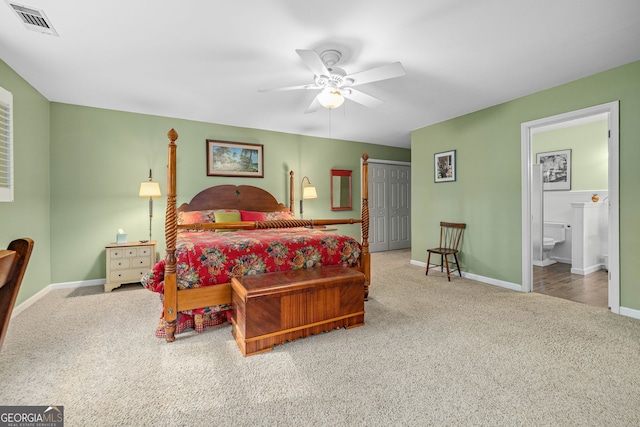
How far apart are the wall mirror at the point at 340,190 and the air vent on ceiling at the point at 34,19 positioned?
4537 mm

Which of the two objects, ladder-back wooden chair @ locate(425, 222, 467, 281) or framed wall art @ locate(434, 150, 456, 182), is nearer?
ladder-back wooden chair @ locate(425, 222, 467, 281)

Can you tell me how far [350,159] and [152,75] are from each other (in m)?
4.09

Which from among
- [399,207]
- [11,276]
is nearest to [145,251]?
[11,276]

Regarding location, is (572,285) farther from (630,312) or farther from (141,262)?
(141,262)

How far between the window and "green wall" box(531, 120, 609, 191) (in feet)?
23.8

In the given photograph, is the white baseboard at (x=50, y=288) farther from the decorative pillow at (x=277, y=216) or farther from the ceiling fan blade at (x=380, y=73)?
the ceiling fan blade at (x=380, y=73)

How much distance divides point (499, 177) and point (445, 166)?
3.06 feet

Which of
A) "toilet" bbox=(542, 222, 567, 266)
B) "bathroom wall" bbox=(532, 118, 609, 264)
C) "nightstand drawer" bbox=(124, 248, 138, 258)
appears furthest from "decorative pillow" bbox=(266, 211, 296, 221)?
"bathroom wall" bbox=(532, 118, 609, 264)

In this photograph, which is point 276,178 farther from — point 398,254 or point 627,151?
point 627,151

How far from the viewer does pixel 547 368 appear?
1993mm

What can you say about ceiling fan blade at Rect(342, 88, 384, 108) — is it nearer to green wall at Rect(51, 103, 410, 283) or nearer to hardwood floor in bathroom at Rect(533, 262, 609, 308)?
green wall at Rect(51, 103, 410, 283)

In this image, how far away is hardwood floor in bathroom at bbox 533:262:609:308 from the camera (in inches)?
135

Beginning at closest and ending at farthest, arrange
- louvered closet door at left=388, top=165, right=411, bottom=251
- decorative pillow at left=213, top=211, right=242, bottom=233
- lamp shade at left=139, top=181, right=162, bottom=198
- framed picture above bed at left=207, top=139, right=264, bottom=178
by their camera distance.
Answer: lamp shade at left=139, top=181, right=162, bottom=198, decorative pillow at left=213, top=211, right=242, bottom=233, framed picture above bed at left=207, top=139, right=264, bottom=178, louvered closet door at left=388, top=165, right=411, bottom=251

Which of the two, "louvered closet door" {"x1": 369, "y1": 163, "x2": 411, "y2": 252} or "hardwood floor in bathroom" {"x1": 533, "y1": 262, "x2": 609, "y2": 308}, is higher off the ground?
"louvered closet door" {"x1": 369, "y1": 163, "x2": 411, "y2": 252}
